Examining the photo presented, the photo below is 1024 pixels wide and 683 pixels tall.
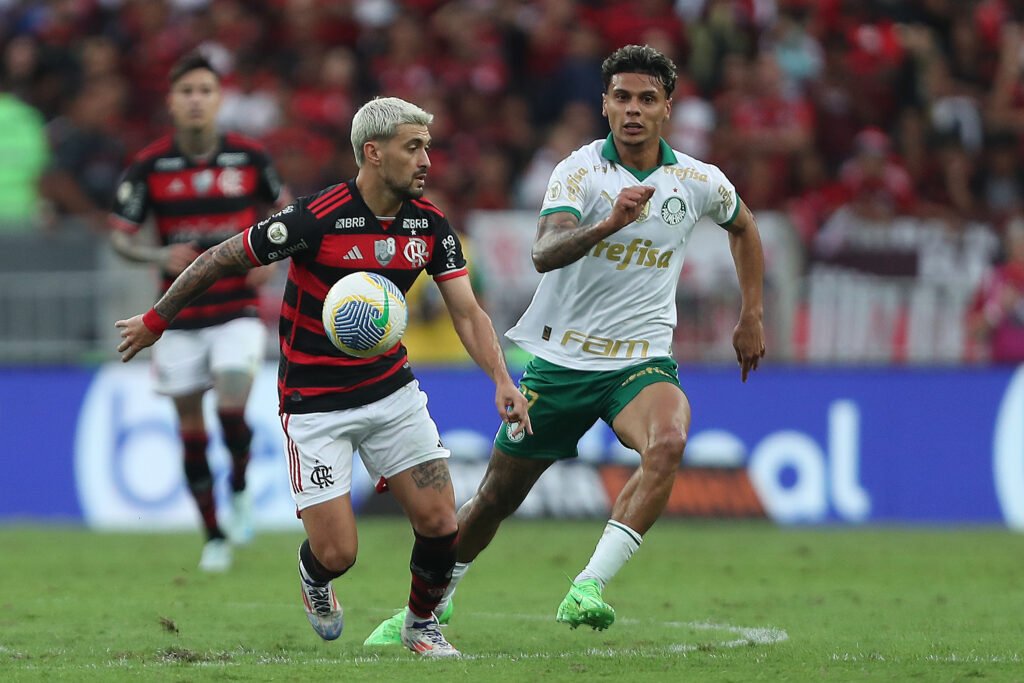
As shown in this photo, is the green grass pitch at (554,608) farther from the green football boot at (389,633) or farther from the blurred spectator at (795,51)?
the blurred spectator at (795,51)

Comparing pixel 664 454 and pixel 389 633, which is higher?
pixel 664 454

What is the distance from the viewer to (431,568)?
7.07 meters

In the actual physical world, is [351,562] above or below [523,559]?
above

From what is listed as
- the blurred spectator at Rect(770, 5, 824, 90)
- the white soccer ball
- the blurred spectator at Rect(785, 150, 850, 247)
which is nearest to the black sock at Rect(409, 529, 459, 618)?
the white soccer ball

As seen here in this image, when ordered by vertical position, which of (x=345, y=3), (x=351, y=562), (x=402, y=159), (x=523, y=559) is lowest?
(x=523, y=559)

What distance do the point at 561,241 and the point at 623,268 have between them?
2.22 feet

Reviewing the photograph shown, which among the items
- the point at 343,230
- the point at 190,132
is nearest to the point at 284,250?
the point at 343,230

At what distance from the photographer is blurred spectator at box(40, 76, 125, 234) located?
17.3 metres

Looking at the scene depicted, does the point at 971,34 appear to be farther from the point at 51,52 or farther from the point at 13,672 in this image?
the point at 13,672

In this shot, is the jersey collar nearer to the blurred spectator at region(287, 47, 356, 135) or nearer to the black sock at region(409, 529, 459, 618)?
the black sock at region(409, 529, 459, 618)

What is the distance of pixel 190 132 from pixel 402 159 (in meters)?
4.40

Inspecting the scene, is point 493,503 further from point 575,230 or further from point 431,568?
point 575,230

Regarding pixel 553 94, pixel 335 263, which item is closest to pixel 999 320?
pixel 553 94

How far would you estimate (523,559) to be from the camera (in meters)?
11.5
